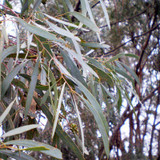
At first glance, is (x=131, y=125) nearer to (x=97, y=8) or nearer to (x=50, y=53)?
(x=97, y=8)

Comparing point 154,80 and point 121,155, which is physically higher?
point 154,80

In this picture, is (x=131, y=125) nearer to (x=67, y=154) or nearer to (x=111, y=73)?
(x=67, y=154)

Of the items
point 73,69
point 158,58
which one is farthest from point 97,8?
point 73,69

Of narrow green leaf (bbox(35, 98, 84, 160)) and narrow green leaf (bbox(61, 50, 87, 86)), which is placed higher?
narrow green leaf (bbox(61, 50, 87, 86))

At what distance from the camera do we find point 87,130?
295 cm

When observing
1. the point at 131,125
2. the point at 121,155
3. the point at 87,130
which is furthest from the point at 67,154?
the point at 131,125

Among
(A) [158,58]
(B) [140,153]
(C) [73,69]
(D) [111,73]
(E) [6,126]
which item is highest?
(A) [158,58]

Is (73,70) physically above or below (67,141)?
above

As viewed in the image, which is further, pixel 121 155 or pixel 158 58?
pixel 121 155

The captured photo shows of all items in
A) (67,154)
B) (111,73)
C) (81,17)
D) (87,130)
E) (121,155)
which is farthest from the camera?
(121,155)

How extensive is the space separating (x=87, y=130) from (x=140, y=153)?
0.95 m

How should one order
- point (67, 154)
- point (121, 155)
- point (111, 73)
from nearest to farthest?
point (111, 73)
point (67, 154)
point (121, 155)

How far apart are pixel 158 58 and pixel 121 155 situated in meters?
1.35

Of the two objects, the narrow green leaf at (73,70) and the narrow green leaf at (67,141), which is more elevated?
the narrow green leaf at (73,70)
